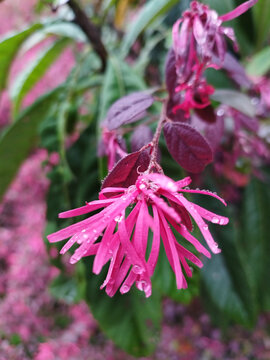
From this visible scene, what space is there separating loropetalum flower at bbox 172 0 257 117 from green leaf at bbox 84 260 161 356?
47cm

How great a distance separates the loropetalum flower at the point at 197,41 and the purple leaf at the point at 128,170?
139 millimetres

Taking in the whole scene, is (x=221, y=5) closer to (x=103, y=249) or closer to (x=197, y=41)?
(x=197, y=41)

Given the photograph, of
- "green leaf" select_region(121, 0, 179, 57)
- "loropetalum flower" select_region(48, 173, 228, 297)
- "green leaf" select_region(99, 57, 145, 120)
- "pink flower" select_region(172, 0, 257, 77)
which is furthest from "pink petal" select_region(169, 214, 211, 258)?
"green leaf" select_region(121, 0, 179, 57)

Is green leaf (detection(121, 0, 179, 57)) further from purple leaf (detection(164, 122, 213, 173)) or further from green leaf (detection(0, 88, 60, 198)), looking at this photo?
purple leaf (detection(164, 122, 213, 173))

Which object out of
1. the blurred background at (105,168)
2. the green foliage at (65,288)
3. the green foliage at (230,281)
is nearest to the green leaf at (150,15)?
the blurred background at (105,168)

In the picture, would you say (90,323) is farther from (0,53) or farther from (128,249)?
(128,249)

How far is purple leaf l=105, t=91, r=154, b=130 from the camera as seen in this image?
1.55 ft

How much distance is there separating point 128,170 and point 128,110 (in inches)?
5.2

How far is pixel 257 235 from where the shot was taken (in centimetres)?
115

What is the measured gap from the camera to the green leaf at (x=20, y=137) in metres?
0.94

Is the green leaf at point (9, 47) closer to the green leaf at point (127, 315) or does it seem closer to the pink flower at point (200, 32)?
the pink flower at point (200, 32)

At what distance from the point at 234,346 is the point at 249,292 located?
98 cm

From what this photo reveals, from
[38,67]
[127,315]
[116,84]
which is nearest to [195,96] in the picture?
[116,84]

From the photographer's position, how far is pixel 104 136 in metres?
0.54
